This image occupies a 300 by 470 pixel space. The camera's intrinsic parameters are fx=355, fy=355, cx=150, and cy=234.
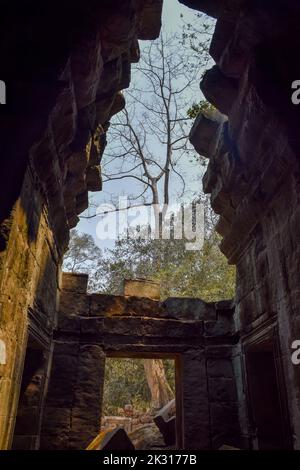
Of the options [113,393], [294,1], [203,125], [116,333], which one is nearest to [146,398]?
[113,393]

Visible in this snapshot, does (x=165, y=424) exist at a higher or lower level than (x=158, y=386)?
lower

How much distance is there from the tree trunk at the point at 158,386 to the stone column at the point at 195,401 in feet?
17.8

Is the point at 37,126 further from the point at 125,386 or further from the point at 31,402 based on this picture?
the point at 125,386

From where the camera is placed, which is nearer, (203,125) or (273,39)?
(273,39)

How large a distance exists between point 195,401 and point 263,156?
144 inches

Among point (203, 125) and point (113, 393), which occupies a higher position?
point (203, 125)

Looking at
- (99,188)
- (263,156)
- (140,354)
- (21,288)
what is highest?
(99,188)

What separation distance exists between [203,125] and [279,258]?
2.63 m

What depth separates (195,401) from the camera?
530 centimetres

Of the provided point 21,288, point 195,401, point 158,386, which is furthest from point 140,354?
point 158,386

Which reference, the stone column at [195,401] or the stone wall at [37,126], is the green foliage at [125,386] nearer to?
the stone column at [195,401]

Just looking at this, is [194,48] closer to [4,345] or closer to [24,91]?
[24,91]

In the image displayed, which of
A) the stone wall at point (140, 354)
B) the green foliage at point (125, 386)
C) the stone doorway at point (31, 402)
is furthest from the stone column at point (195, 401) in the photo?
the green foliage at point (125, 386)

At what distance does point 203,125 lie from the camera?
18.3 ft
